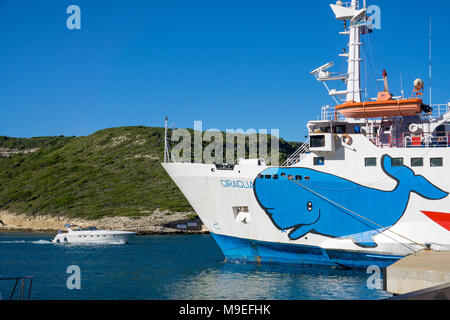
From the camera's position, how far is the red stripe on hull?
20469mm

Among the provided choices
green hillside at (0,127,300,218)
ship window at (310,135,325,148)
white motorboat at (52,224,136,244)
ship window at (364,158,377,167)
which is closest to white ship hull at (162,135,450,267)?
ship window at (364,158,377,167)

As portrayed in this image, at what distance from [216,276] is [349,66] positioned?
46.8 feet

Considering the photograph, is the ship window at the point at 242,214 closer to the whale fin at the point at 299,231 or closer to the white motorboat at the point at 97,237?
the whale fin at the point at 299,231

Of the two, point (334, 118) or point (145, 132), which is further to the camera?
point (145, 132)

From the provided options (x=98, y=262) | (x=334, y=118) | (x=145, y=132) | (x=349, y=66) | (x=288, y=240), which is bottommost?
(x=98, y=262)

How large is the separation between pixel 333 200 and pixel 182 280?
339 inches

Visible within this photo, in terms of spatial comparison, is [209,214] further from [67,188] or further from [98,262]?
[67,188]

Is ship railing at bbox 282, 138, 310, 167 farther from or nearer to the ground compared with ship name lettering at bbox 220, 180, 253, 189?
farther from the ground

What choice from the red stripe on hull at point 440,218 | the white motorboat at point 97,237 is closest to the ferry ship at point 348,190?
the red stripe on hull at point 440,218

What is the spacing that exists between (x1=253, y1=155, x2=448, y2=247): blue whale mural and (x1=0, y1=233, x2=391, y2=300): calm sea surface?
2.30 metres

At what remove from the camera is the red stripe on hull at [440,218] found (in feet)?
67.2

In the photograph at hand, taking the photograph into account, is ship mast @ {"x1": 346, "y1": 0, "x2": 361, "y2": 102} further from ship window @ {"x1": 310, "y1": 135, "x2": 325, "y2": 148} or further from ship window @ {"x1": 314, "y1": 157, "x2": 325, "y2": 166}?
ship window @ {"x1": 314, "y1": 157, "x2": 325, "y2": 166}

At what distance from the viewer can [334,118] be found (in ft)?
83.3
